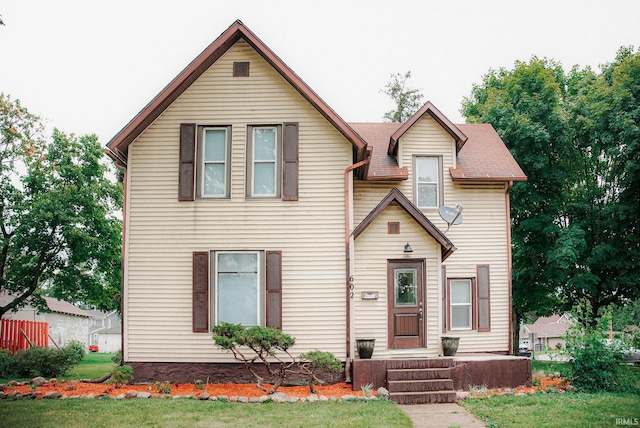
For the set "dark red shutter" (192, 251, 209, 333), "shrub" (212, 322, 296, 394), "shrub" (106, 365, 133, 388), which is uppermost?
"dark red shutter" (192, 251, 209, 333)

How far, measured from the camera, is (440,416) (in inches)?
429

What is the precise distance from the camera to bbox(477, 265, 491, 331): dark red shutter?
17.4m

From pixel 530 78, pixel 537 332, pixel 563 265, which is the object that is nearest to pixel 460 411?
pixel 563 265

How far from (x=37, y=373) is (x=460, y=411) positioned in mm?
10664

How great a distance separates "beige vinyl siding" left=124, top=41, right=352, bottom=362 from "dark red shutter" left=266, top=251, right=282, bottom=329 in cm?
14

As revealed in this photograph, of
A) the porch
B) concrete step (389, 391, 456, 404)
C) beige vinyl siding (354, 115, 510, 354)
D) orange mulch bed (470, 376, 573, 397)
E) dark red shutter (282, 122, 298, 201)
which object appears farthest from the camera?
beige vinyl siding (354, 115, 510, 354)

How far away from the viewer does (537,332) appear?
65.9 m

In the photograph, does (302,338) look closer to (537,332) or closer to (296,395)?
(296,395)

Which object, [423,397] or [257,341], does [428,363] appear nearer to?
[423,397]

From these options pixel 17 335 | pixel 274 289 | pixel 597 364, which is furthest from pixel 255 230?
pixel 17 335

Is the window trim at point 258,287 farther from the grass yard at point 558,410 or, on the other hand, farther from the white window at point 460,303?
the white window at point 460,303

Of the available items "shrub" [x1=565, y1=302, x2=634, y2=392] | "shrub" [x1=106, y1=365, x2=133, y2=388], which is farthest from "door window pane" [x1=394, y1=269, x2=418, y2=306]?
"shrub" [x1=106, y1=365, x2=133, y2=388]
